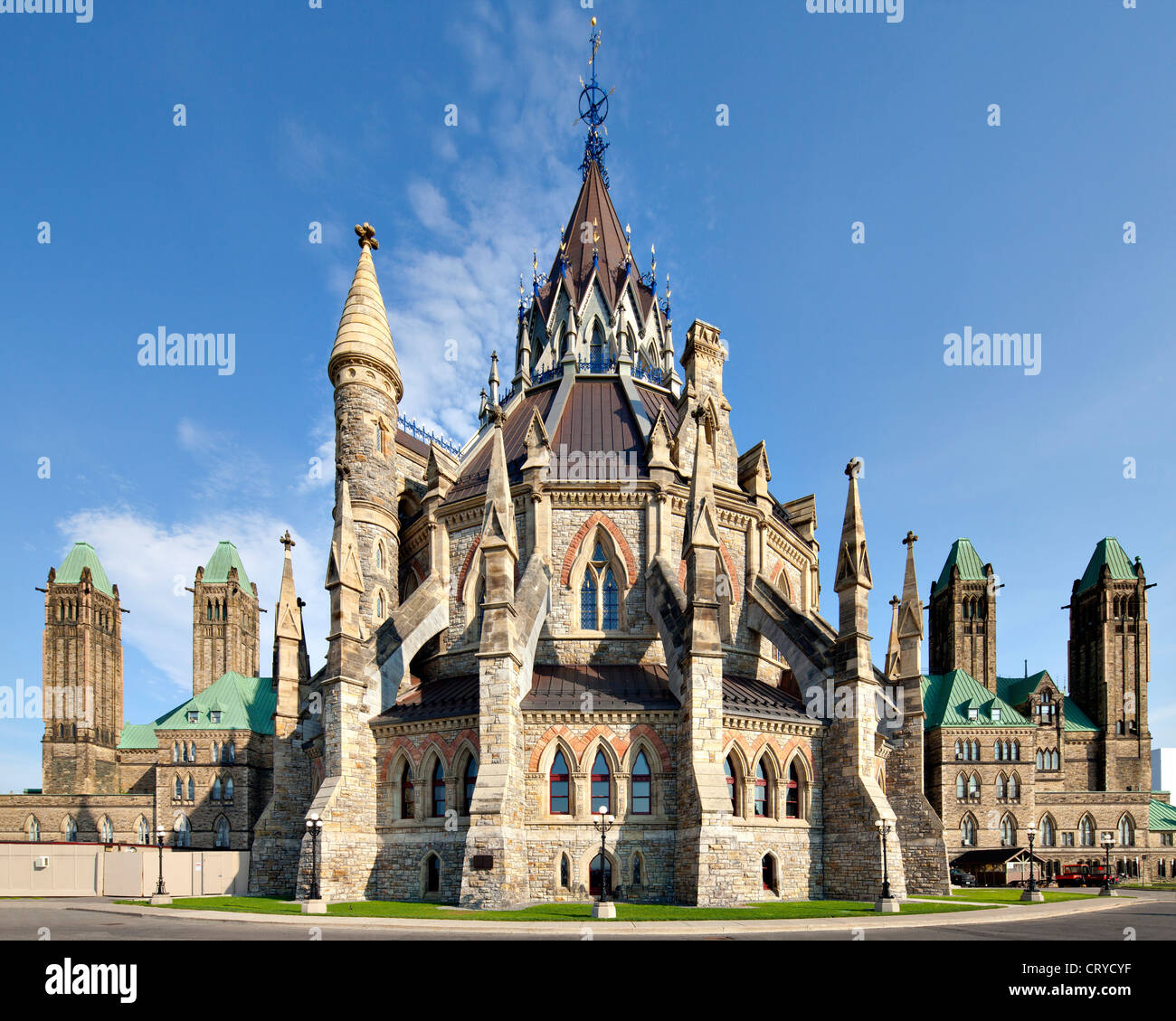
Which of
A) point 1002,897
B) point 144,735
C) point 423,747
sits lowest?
point 144,735

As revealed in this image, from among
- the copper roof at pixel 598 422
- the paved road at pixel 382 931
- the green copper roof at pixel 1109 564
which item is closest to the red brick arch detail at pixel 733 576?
the copper roof at pixel 598 422

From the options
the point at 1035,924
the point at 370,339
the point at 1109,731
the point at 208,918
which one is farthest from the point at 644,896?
the point at 1109,731

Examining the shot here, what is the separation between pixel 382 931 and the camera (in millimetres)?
17656

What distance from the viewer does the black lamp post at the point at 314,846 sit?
24.4 m

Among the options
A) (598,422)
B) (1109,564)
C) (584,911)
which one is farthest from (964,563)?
(584,911)

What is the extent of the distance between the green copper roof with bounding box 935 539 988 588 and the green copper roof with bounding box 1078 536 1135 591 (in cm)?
894

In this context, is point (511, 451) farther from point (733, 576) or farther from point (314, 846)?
point (314, 846)

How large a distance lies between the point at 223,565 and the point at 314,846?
Answer: 80.5m

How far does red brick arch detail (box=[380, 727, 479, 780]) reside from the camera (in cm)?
2577

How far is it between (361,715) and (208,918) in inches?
304

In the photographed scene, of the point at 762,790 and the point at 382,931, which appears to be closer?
the point at 382,931

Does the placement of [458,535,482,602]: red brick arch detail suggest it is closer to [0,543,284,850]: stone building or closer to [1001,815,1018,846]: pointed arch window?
[0,543,284,850]: stone building

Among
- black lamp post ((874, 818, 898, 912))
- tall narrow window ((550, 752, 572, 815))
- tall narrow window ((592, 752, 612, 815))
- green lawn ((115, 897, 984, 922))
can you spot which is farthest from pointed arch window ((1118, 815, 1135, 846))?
tall narrow window ((550, 752, 572, 815))

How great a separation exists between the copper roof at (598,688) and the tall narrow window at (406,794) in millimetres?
5071
